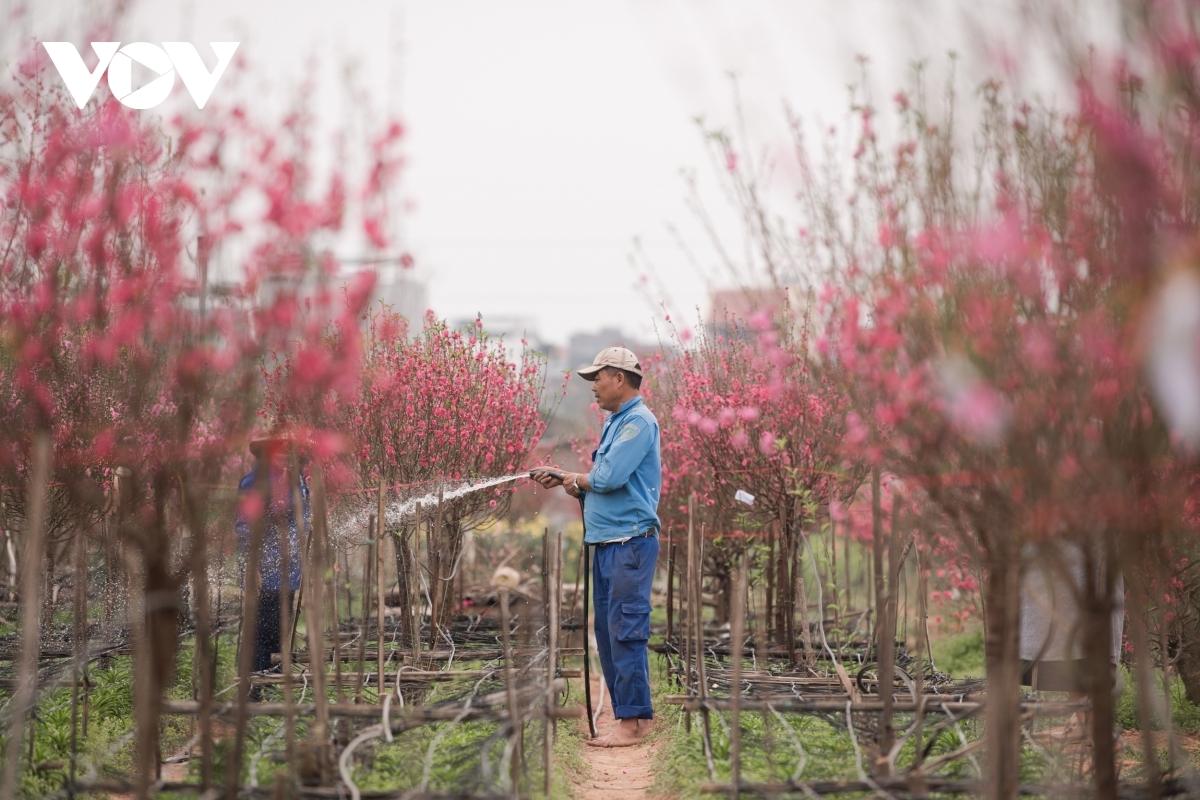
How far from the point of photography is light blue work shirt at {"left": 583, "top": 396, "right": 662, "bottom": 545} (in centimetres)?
607

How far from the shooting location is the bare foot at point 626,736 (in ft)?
20.9

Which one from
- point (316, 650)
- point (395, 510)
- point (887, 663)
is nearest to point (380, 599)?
point (316, 650)

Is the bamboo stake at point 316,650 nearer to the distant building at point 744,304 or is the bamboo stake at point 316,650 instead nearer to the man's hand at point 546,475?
the man's hand at point 546,475

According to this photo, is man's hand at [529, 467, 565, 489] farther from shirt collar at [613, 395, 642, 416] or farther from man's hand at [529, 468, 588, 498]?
shirt collar at [613, 395, 642, 416]

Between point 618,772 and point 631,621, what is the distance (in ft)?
2.86

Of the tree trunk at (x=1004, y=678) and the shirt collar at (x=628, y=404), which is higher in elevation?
the shirt collar at (x=628, y=404)

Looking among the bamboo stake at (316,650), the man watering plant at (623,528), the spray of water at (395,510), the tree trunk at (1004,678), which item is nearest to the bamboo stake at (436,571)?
the spray of water at (395,510)

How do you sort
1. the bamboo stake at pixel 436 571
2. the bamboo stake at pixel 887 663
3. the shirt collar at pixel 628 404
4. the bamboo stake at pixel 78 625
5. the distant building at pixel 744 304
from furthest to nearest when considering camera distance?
the bamboo stake at pixel 436 571 → the distant building at pixel 744 304 → the shirt collar at pixel 628 404 → the bamboo stake at pixel 78 625 → the bamboo stake at pixel 887 663

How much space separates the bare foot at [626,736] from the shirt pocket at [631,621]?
22.8 inches

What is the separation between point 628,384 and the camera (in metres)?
6.48

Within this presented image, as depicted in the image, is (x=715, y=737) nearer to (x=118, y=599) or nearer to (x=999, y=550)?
(x=999, y=550)

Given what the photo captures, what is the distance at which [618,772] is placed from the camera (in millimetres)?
6207

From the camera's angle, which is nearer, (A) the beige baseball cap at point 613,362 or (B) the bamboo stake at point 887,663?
Result: (B) the bamboo stake at point 887,663

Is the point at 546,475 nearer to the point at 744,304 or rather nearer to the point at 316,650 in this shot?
the point at 316,650
